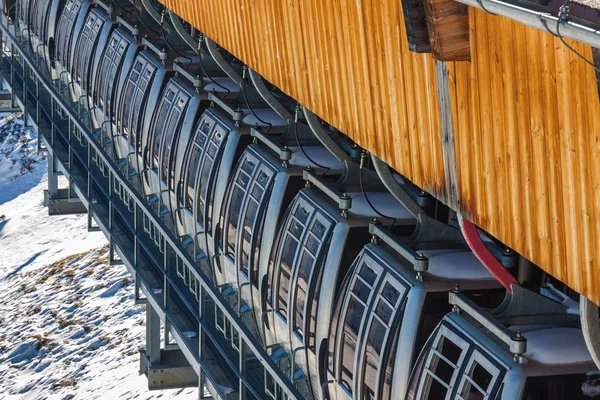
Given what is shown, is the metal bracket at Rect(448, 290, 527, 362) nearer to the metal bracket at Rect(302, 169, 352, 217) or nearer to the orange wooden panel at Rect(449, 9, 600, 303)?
the orange wooden panel at Rect(449, 9, 600, 303)

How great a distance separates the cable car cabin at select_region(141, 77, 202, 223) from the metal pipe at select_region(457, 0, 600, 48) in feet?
24.3

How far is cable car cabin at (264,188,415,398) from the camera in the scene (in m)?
8.09

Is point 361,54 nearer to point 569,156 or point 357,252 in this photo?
point 357,252

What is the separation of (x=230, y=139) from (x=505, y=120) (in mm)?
5678

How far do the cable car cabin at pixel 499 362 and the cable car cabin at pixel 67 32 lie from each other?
451 inches

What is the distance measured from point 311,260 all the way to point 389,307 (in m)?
1.42

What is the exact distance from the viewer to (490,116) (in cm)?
528

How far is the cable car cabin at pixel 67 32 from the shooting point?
55.5 ft

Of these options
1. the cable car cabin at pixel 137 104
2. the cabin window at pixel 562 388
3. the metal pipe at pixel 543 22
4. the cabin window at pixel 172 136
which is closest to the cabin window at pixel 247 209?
the cabin window at pixel 172 136

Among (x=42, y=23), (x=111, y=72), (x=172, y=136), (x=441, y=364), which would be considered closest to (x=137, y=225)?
(x=111, y=72)

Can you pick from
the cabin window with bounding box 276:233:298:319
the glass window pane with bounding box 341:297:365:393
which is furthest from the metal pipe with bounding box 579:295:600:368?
the cabin window with bounding box 276:233:298:319

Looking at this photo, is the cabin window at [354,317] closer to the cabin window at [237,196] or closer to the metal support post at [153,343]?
the cabin window at [237,196]

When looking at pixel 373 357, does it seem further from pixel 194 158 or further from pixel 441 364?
pixel 194 158

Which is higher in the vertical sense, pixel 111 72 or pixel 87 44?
pixel 87 44
